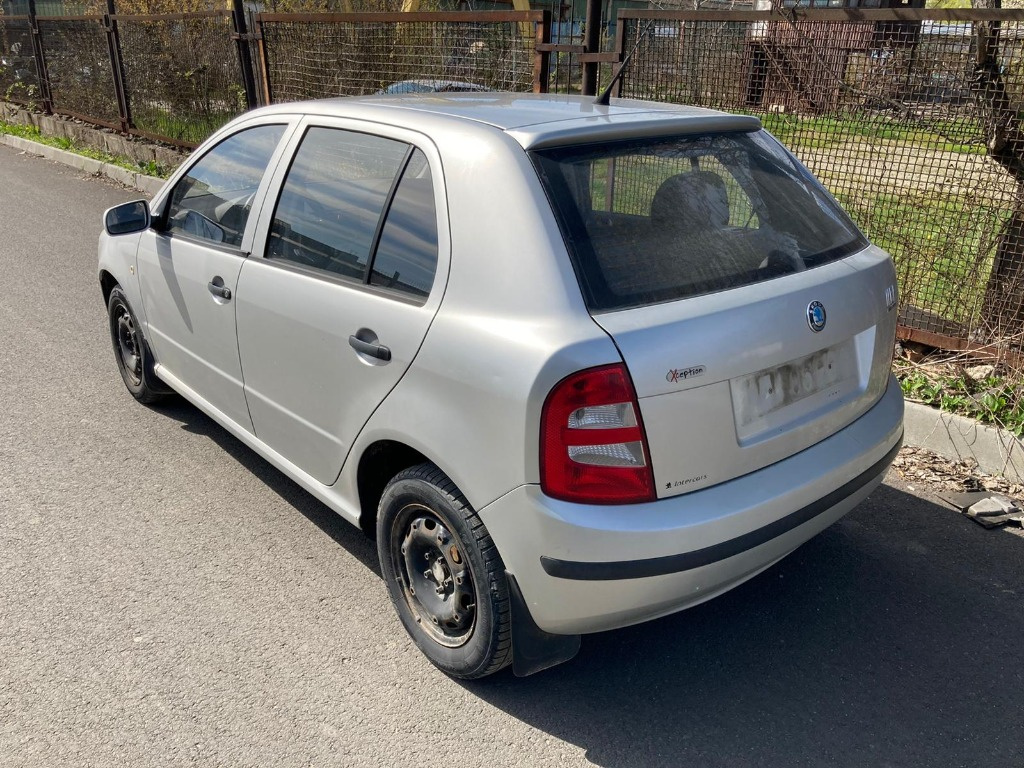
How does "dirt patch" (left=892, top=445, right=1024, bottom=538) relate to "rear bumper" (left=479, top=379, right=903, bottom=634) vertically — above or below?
below

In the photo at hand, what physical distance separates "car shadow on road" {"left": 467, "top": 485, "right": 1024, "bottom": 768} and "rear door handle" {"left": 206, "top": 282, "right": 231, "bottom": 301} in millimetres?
1819

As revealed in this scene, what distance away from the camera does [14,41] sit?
51.9 ft

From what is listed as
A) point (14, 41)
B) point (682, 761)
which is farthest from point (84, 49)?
point (682, 761)

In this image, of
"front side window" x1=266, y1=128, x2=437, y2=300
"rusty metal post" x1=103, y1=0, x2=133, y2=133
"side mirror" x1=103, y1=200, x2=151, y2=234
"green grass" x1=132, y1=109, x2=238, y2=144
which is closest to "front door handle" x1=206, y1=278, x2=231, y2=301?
"front side window" x1=266, y1=128, x2=437, y2=300

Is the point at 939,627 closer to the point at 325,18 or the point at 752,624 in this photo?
the point at 752,624

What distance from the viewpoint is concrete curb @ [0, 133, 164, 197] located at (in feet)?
35.6

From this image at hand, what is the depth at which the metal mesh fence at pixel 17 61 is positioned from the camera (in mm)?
15410

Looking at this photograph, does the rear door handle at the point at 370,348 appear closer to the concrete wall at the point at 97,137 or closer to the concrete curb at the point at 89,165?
the concrete curb at the point at 89,165

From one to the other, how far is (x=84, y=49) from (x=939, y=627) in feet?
48.5

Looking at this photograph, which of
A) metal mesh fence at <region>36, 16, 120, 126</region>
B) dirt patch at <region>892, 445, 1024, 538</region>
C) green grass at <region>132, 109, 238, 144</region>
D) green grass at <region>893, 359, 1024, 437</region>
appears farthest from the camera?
metal mesh fence at <region>36, 16, 120, 126</region>

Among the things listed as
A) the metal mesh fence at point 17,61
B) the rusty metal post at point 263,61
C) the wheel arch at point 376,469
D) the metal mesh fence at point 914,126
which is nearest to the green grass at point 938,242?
the metal mesh fence at point 914,126

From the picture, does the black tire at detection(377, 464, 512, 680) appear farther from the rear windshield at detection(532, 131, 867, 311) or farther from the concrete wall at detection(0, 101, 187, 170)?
the concrete wall at detection(0, 101, 187, 170)

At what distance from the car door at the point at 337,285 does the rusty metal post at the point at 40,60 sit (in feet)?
47.7

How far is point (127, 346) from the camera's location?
4848mm
